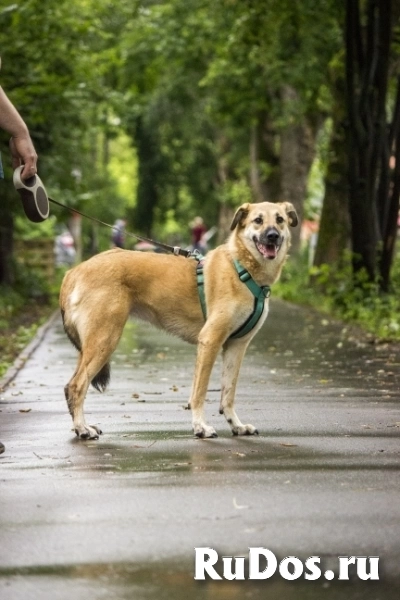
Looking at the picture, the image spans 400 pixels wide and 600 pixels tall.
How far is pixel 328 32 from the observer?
2888 cm

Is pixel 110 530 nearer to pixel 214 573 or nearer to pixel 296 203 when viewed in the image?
pixel 214 573

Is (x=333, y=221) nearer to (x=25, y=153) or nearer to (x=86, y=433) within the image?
(x=86, y=433)

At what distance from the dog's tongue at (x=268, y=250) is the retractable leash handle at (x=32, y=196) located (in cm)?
152

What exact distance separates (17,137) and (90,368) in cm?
174

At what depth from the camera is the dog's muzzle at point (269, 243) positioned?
945 centimetres

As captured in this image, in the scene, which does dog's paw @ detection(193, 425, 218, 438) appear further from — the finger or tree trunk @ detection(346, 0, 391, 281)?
tree trunk @ detection(346, 0, 391, 281)

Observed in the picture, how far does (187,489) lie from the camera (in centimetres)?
718

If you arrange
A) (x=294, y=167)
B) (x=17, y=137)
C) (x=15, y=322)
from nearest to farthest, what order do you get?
(x=17, y=137)
(x=15, y=322)
(x=294, y=167)

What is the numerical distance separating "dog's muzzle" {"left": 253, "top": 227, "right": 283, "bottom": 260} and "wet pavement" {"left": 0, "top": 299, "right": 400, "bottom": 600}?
4.07 ft

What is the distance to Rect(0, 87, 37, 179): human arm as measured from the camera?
27.3 ft

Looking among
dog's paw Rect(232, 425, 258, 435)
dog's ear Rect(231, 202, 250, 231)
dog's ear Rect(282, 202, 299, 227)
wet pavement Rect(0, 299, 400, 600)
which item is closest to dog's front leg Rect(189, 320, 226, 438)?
wet pavement Rect(0, 299, 400, 600)

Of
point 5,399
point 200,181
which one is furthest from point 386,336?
point 200,181

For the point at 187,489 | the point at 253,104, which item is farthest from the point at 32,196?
the point at 253,104

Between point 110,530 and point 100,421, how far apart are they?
419 centimetres
